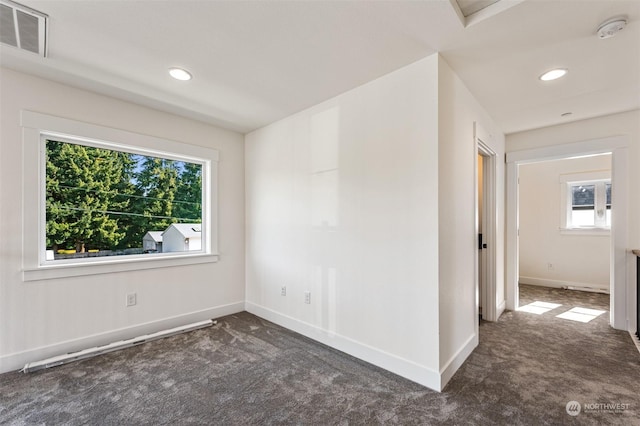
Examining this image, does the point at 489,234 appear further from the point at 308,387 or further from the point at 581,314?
the point at 308,387

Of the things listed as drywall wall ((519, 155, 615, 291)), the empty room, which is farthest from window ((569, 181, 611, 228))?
the empty room

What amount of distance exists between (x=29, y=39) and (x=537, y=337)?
492 cm

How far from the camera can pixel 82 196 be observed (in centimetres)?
272

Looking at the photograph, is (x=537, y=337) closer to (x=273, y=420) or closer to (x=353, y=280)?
(x=353, y=280)

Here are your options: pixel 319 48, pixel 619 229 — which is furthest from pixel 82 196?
pixel 619 229

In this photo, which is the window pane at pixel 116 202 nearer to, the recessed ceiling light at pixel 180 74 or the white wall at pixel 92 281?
the white wall at pixel 92 281

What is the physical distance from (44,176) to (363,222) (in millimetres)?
2803

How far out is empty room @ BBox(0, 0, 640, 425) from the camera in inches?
69.7

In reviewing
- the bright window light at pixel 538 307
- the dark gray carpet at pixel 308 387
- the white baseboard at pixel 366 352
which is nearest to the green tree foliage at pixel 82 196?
the dark gray carpet at pixel 308 387

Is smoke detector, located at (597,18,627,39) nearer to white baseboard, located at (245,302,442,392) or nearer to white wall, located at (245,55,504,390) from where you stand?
white wall, located at (245,55,504,390)

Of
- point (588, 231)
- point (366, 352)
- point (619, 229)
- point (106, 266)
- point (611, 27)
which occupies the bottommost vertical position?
point (366, 352)

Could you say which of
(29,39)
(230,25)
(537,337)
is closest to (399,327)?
(537,337)

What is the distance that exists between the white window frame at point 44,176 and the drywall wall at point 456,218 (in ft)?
8.90

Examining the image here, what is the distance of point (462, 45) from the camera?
1.91m
